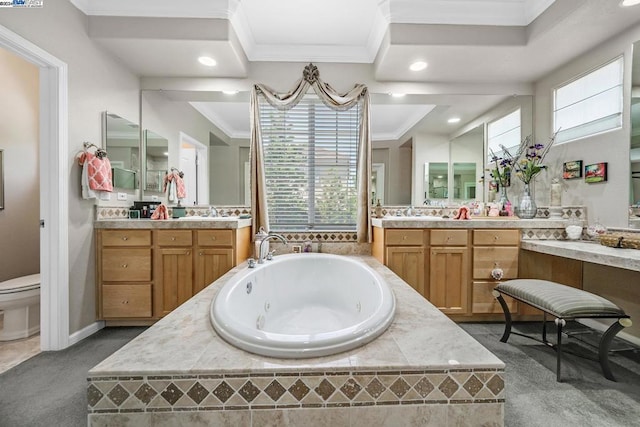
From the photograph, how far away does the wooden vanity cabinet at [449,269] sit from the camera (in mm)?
2400

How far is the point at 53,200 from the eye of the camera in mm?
1943

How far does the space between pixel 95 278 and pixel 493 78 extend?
416 cm

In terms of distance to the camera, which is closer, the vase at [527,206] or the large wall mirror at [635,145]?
the large wall mirror at [635,145]

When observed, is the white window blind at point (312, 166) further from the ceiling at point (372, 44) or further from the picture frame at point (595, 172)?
the picture frame at point (595, 172)

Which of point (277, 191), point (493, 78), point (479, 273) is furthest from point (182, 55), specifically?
point (479, 273)

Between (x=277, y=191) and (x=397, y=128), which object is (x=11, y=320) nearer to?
(x=277, y=191)

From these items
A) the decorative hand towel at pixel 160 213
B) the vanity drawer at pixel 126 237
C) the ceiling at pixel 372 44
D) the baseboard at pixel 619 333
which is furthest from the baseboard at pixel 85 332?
the baseboard at pixel 619 333

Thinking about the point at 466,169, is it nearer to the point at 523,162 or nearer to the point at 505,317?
the point at 523,162

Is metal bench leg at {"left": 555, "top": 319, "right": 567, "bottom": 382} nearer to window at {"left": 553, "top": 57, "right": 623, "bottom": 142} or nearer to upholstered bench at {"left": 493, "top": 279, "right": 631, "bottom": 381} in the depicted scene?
upholstered bench at {"left": 493, "top": 279, "right": 631, "bottom": 381}

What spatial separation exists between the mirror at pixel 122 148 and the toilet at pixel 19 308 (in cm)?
99

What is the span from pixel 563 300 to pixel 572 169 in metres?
1.48

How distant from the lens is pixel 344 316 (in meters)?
2.12

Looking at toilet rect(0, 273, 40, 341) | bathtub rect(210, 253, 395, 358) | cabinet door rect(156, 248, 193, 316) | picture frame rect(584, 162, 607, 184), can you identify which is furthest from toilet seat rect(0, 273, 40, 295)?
picture frame rect(584, 162, 607, 184)

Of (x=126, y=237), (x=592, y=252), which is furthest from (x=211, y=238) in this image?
(x=592, y=252)
